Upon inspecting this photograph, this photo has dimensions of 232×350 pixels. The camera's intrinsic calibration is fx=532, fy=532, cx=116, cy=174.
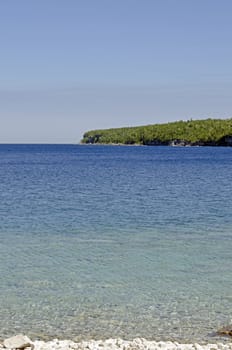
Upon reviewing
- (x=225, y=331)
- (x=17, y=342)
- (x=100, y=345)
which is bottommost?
(x=225, y=331)

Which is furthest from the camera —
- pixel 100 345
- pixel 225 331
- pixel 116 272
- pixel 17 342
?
pixel 116 272

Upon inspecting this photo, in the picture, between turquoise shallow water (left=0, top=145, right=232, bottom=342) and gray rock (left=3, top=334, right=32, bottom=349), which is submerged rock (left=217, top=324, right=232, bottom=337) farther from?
gray rock (left=3, top=334, right=32, bottom=349)

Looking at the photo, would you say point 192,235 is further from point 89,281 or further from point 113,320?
point 113,320

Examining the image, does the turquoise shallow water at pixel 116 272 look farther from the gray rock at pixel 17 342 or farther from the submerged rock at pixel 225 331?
the gray rock at pixel 17 342

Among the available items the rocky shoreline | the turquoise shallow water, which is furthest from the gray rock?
the turquoise shallow water

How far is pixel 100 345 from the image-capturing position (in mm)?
9484

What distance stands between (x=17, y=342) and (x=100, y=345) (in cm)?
146

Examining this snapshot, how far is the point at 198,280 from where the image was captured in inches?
563

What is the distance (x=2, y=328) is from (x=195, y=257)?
7.95 m

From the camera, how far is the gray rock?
363 inches

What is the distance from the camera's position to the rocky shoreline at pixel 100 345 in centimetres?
929

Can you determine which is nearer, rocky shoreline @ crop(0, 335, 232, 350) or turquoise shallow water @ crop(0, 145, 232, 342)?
rocky shoreline @ crop(0, 335, 232, 350)

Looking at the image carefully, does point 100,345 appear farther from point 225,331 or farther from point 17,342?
point 225,331

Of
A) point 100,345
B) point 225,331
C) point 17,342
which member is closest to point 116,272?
point 225,331
